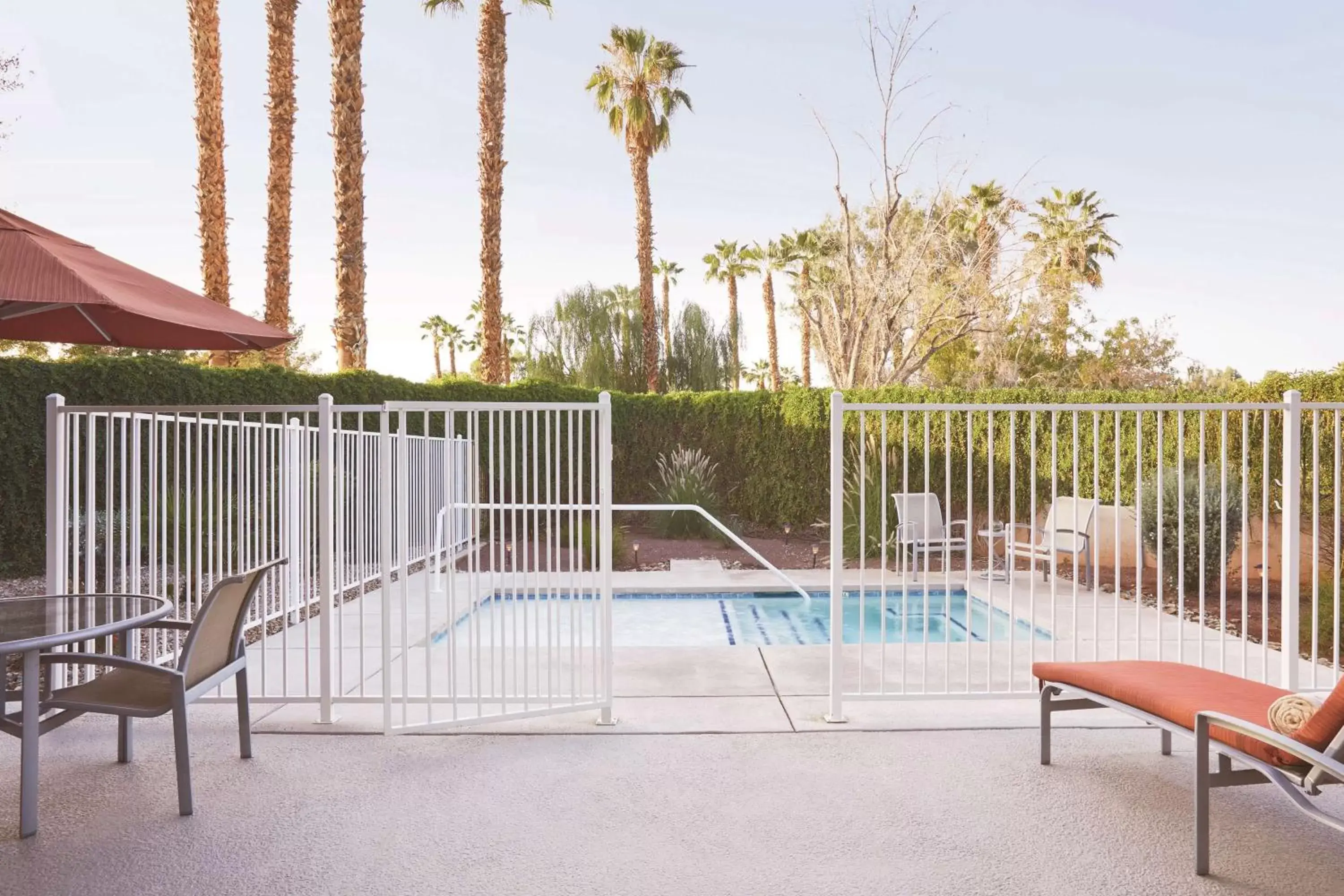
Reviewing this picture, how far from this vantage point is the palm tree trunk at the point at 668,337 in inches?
877

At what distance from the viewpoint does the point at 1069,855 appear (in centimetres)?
250

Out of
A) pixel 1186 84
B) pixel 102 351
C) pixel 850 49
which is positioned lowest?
pixel 102 351

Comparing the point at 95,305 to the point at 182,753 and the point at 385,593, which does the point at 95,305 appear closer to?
the point at 385,593

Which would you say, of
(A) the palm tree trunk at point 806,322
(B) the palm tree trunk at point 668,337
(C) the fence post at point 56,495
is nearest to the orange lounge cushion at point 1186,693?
(C) the fence post at point 56,495

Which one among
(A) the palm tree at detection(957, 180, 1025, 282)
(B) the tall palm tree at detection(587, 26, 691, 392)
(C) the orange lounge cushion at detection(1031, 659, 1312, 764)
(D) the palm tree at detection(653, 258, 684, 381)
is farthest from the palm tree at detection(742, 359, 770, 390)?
(C) the orange lounge cushion at detection(1031, 659, 1312, 764)

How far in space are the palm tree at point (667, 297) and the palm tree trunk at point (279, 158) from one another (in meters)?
12.7

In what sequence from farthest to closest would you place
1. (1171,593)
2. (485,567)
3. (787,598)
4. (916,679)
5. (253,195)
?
(253,195) < (485,567) < (787,598) < (1171,593) < (916,679)

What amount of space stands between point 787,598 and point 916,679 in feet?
11.0

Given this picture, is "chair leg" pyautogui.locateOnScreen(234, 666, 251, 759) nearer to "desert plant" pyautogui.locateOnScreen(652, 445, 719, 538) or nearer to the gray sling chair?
the gray sling chair

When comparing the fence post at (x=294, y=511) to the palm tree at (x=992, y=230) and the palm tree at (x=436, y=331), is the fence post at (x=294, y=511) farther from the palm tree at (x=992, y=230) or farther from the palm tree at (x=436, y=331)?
the palm tree at (x=436, y=331)

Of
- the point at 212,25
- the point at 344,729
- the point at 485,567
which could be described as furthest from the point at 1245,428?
the point at 212,25

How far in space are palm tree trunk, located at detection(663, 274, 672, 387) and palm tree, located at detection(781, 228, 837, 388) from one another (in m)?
3.59

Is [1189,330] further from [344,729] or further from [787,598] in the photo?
[344,729]

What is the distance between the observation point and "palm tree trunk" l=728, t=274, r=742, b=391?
22.8 m
